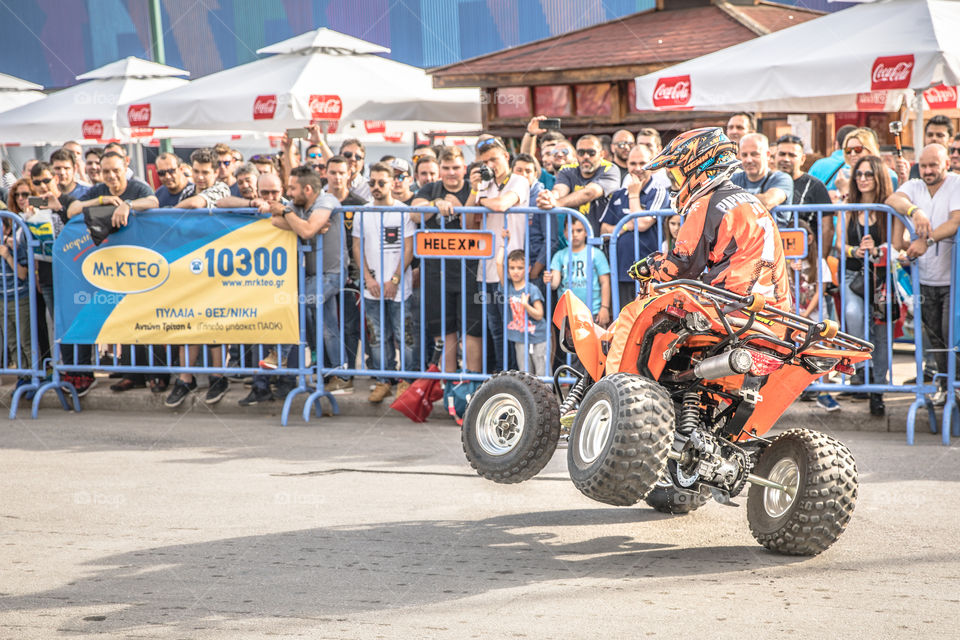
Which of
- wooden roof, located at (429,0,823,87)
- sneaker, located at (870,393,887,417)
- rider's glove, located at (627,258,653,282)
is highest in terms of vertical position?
wooden roof, located at (429,0,823,87)

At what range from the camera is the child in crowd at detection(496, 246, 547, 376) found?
31.6 feet

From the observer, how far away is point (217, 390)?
10.7 m

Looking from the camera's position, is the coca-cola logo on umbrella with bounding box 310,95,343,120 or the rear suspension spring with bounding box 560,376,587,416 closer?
the rear suspension spring with bounding box 560,376,587,416

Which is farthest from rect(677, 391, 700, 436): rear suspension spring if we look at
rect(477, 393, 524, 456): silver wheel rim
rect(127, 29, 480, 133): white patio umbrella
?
rect(127, 29, 480, 133): white patio umbrella

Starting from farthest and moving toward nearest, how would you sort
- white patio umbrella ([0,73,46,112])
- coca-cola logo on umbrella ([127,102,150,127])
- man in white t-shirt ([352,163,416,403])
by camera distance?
1. white patio umbrella ([0,73,46,112])
2. coca-cola logo on umbrella ([127,102,150,127])
3. man in white t-shirt ([352,163,416,403])

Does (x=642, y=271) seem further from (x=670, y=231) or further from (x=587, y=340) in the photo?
(x=670, y=231)

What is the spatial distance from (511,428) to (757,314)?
151cm

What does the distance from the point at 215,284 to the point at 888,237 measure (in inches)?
218

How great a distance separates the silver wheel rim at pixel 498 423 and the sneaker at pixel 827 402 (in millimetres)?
3880

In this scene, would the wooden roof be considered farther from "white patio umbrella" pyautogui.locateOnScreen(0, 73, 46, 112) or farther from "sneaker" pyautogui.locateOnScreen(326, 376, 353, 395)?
"white patio umbrella" pyautogui.locateOnScreen(0, 73, 46, 112)

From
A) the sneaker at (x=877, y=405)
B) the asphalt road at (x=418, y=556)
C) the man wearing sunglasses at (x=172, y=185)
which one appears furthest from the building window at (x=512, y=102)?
the asphalt road at (x=418, y=556)

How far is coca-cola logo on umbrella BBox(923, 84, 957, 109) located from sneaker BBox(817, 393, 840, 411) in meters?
4.14

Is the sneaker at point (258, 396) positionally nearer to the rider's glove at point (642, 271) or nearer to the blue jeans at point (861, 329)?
the blue jeans at point (861, 329)

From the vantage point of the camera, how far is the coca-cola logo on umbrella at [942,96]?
1204 centimetres
